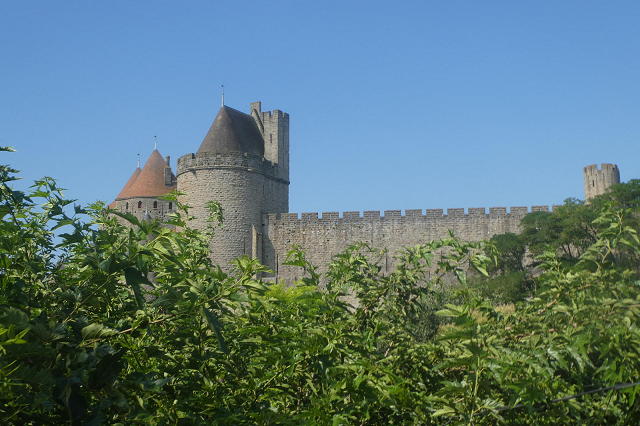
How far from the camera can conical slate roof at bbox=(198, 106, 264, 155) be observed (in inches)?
1278

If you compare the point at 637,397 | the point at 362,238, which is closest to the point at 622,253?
the point at 362,238

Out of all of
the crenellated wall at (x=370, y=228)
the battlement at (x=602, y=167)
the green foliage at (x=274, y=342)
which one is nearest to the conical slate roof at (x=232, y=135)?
the crenellated wall at (x=370, y=228)

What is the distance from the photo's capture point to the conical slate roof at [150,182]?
36.0 meters

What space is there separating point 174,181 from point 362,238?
1071 cm

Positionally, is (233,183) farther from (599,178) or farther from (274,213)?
(599,178)

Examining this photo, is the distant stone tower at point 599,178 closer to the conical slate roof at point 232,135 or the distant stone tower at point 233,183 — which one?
the distant stone tower at point 233,183

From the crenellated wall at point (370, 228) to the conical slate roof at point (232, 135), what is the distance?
11.2ft

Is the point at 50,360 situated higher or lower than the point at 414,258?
lower

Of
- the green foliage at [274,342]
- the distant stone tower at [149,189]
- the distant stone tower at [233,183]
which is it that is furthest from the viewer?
the distant stone tower at [149,189]

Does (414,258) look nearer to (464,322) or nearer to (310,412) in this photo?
(464,322)

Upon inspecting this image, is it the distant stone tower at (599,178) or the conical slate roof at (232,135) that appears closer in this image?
the conical slate roof at (232,135)

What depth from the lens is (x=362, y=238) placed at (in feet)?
107

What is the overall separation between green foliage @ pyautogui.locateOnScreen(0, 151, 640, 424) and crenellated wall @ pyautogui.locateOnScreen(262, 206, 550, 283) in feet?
92.8

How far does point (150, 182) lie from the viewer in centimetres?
3644
